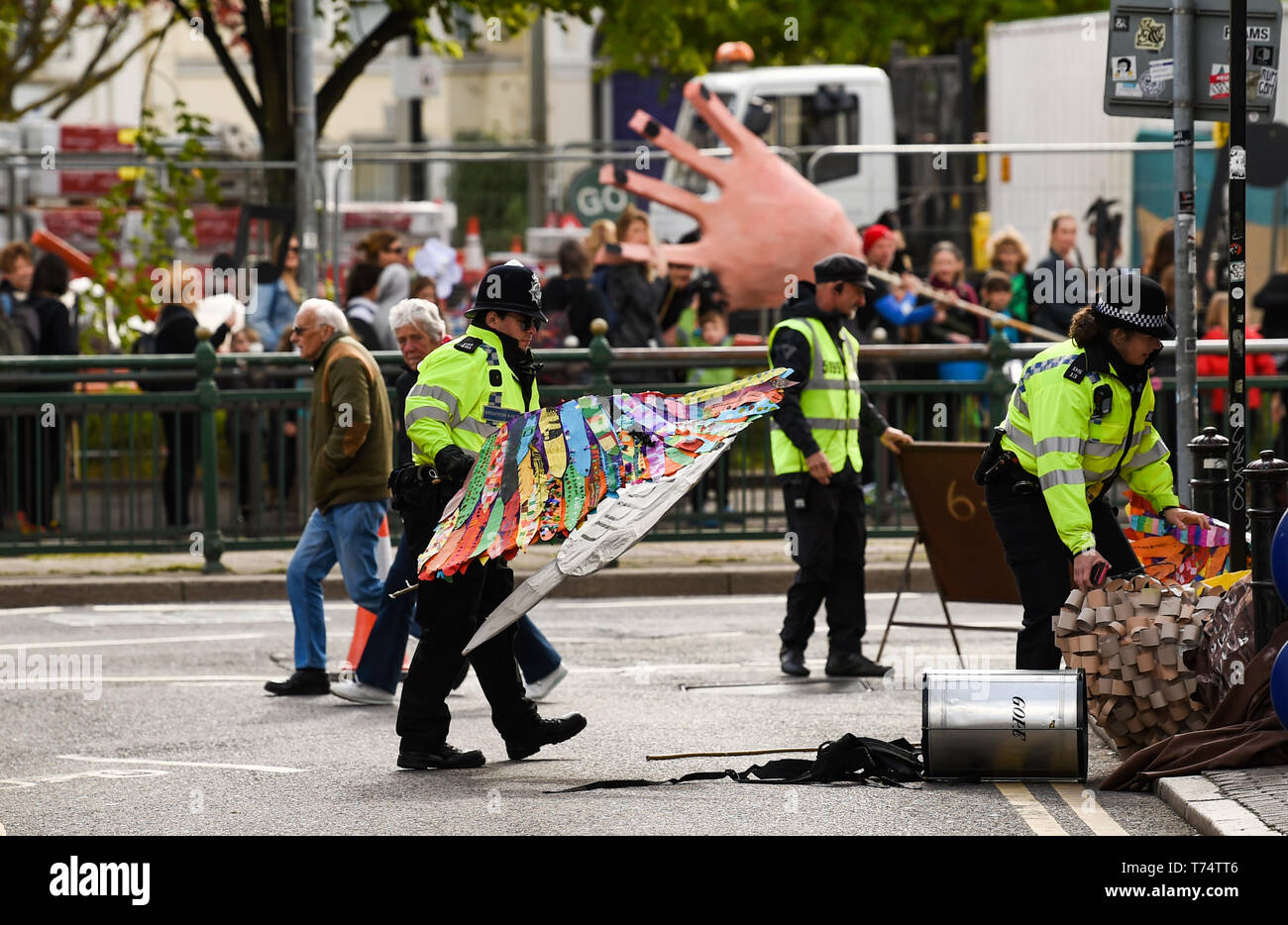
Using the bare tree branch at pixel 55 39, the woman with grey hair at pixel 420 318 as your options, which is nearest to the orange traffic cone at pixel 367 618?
the woman with grey hair at pixel 420 318

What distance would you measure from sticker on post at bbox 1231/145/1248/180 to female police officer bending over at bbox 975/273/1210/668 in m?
0.84

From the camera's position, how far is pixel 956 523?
1050 centimetres

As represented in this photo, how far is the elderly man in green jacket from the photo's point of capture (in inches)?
412

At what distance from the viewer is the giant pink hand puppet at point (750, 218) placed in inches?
661

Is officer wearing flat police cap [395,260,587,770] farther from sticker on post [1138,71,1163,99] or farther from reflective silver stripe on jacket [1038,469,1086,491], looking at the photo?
sticker on post [1138,71,1163,99]

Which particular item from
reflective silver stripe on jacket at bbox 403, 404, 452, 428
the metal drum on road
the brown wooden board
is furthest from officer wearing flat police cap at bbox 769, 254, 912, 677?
the metal drum on road

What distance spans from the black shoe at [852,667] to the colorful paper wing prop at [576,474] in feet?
8.65

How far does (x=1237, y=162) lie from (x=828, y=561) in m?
2.90
